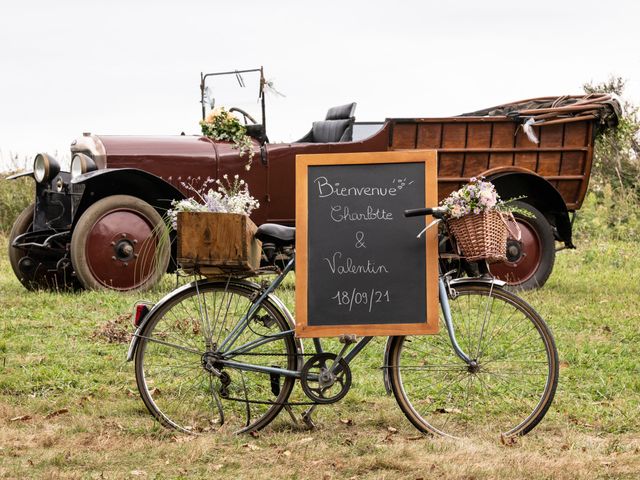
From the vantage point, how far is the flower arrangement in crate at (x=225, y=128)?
10688 millimetres

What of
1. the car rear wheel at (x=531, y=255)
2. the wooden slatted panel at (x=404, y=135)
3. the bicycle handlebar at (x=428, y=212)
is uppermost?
the wooden slatted panel at (x=404, y=135)

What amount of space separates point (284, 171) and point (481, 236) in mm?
5984

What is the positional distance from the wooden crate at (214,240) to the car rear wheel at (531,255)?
603cm

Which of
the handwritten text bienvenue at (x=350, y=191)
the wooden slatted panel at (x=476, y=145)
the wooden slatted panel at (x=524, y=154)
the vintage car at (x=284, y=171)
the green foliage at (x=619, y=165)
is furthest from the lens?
the green foliage at (x=619, y=165)

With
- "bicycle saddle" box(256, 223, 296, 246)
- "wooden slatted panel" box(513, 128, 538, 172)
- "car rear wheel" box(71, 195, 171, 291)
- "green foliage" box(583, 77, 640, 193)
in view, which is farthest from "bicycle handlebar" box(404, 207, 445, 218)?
"green foliage" box(583, 77, 640, 193)

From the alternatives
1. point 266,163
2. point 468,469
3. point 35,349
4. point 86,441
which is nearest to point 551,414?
point 468,469

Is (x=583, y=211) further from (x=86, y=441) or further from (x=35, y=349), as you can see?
(x=86, y=441)

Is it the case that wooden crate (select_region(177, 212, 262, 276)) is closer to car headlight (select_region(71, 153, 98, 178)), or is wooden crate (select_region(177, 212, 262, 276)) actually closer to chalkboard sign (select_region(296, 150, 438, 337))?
chalkboard sign (select_region(296, 150, 438, 337))

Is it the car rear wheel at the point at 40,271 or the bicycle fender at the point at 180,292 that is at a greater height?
the bicycle fender at the point at 180,292

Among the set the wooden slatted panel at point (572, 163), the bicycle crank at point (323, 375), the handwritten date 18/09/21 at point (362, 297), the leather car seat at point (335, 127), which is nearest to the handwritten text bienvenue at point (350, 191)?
the handwritten date 18/09/21 at point (362, 297)

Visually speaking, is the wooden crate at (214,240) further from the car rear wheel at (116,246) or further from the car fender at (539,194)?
the car fender at (539,194)

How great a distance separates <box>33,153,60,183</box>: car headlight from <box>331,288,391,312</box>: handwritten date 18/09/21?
6.20 metres

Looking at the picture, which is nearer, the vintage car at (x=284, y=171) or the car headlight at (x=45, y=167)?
the vintage car at (x=284, y=171)

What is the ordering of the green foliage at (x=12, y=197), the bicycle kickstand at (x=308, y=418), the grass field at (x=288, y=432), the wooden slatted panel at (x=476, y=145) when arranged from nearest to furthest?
the grass field at (x=288, y=432)
the bicycle kickstand at (x=308, y=418)
the wooden slatted panel at (x=476, y=145)
the green foliage at (x=12, y=197)
